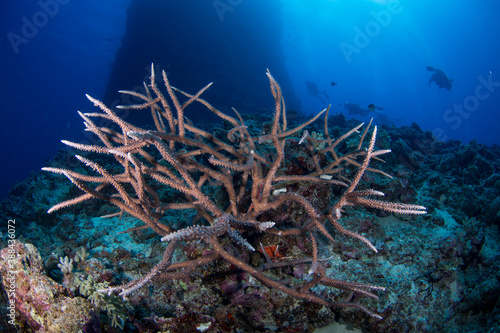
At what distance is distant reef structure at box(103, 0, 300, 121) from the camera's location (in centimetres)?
2055

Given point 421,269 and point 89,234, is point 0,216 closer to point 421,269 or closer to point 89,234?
point 89,234

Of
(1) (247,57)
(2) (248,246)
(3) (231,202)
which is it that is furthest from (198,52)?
(2) (248,246)

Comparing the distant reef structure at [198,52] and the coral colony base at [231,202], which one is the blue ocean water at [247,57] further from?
the coral colony base at [231,202]

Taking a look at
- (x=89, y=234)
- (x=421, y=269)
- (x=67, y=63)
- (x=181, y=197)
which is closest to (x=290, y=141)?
(x=181, y=197)

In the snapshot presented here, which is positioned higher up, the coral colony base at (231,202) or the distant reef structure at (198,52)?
the distant reef structure at (198,52)

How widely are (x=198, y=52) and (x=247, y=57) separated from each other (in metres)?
6.94

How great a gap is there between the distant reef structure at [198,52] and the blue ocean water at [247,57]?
14cm

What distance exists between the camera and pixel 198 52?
74.4 ft

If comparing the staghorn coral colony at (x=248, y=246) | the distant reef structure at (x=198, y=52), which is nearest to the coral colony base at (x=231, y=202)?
the staghorn coral colony at (x=248, y=246)

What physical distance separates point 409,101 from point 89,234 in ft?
455

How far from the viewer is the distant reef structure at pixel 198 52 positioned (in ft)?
67.4

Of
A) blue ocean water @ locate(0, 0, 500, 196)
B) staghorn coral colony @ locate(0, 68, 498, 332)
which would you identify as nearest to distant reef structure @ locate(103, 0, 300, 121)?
blue ocean water @ locate(0, 0, 500, 196)

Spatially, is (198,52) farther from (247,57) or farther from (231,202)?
(231,202)

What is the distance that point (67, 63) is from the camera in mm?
43188
